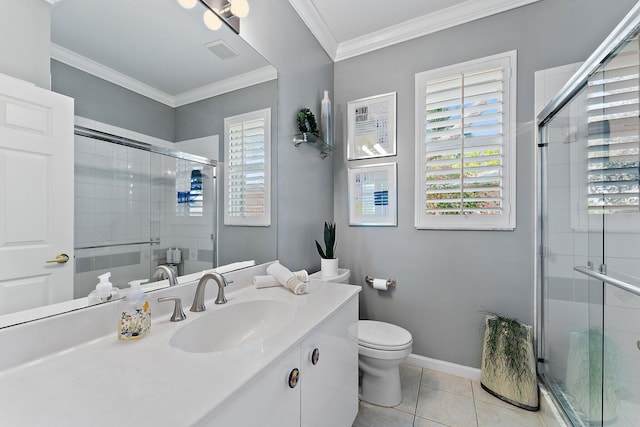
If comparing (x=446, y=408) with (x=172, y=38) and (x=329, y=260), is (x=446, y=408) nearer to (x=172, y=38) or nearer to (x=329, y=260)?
(x=329, y=260)

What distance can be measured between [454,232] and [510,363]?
83cm

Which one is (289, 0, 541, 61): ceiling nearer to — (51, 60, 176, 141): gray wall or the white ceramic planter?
(51, 60, 176, 141): gray wall

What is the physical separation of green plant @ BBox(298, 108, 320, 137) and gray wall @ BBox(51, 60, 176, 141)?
882 millimetres

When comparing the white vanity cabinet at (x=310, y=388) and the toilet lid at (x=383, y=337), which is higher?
the white vanity cabinet at (x=310, y=388)

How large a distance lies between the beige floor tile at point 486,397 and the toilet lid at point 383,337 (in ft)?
1.97

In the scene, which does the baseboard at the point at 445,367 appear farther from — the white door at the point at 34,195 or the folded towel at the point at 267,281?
the white door at the point at 34,195

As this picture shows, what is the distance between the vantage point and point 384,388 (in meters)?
1.61

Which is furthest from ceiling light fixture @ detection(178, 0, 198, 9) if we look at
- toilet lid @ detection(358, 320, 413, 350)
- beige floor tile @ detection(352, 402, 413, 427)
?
beige floor tile @ detection(352, 402, 413, 427)

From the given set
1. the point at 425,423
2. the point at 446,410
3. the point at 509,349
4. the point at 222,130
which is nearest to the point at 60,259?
the point at 222,130

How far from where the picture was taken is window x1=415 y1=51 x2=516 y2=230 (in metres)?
1.77

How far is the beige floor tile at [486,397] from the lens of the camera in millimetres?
1612

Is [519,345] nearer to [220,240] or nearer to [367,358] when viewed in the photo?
[367,358]

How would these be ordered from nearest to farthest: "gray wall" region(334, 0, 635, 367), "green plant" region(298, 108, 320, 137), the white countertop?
the white countertop → "gray wall" region(334, 0, 635, 367) → "green plant" region(298, 108, 320, 137)

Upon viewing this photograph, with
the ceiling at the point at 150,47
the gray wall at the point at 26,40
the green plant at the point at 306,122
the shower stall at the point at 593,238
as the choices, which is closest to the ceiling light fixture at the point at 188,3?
the ceiling at the point at 150,47
